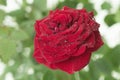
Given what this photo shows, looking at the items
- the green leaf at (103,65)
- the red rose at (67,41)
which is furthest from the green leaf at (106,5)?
the red rose at (67,41)

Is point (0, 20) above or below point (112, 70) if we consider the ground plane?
above

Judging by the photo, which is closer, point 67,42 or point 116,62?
point 67,42

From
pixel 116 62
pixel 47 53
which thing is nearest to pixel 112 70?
pixel 116 62

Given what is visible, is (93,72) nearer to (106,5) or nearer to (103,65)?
(103,65)

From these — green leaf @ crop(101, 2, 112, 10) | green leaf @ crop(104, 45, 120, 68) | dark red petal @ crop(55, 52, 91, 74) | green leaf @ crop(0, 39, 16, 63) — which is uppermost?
green leaf @ crop(101, 2, 112, 10)

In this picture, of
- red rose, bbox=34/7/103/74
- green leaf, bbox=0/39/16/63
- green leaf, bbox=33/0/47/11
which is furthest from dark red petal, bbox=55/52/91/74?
green leaf, bbox=33/0/47/11

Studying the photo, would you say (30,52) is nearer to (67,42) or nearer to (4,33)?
(4,33)

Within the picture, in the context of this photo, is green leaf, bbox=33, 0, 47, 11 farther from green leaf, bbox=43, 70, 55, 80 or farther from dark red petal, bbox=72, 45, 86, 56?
dark red petal, bbox=72, 45, 86, 56
